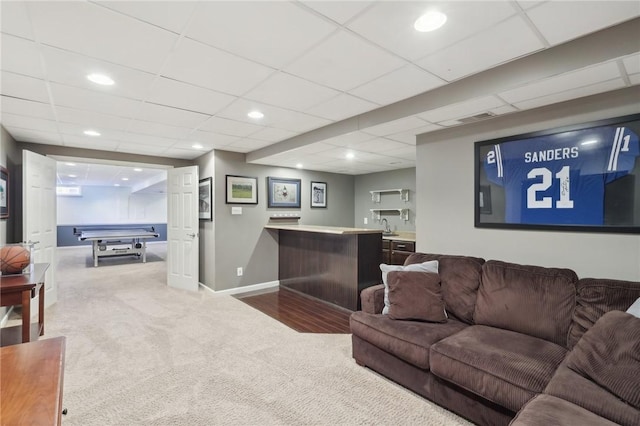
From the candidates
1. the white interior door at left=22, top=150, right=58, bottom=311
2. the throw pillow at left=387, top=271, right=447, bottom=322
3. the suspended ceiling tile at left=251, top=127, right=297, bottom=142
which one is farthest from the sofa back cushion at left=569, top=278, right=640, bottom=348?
the white interior door at left=22, top=150, right=58, bottom=311

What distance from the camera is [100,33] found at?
1.73 m

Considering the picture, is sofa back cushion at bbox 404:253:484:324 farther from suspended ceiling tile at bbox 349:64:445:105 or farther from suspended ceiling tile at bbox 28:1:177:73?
suspended ceiling tile at bbox 28:1:177:73

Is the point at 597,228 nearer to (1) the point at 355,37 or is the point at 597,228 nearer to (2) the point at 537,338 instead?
(2) the point at 537,338

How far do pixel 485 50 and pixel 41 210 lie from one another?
536 cm

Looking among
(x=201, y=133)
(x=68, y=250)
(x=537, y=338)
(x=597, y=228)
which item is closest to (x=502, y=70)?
(x=597, y=228)

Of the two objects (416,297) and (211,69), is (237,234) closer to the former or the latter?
(211,69)

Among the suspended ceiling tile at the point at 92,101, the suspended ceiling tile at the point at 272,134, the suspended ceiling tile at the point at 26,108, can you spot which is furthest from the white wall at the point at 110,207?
the suspended ceiling tile at the point at 92,101

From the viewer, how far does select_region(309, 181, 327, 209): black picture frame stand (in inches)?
246

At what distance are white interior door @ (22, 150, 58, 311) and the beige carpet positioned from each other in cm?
66

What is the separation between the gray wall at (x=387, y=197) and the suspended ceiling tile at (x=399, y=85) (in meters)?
3.03

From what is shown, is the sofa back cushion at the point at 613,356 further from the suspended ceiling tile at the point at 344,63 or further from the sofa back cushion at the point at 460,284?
the suspended ceiling tile at the point at 344,63

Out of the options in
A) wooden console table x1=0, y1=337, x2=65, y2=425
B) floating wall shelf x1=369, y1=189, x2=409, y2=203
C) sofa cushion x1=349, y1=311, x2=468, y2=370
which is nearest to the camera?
wooden console table x1=0, y1=337, x2=65, y2=425

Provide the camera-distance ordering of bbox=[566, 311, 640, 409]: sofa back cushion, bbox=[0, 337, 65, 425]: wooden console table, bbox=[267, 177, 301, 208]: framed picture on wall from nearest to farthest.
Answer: bbox=[0, 337, 65, 425]: wooden console table, bbox=[566, 311, 640, 409]: sofa back cushion, bbox=[267, 177, 301, 208]: framed picture on wall

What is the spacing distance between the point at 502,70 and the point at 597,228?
1406 mm
